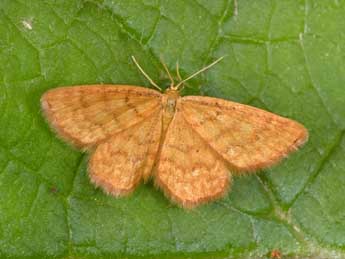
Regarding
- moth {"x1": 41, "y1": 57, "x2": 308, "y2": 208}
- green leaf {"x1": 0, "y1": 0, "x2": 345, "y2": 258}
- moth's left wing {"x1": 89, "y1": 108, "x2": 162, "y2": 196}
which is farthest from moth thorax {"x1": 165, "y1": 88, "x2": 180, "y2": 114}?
moth's left wing {"x1": 89, "y1": 108, "x2": 162, "y2": 196}

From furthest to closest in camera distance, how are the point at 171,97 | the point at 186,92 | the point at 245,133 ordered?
1. the point at 186,92
2. the point at 171,97
3. the point at 245,133

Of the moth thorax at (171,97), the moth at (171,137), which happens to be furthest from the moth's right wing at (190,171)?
the moth thorax at (171,97)

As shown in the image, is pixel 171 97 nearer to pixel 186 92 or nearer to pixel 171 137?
pixel 186 92

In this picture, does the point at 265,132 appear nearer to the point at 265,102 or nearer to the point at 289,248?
the point at 265,102

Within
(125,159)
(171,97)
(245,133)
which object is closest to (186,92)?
(171,97)

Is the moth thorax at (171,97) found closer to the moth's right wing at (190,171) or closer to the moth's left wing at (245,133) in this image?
the moth's left wing at (245,133)

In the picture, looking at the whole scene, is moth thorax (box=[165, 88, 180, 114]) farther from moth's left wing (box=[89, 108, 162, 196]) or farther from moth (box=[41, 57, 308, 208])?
moth's left wing (box=[89, 108, 162, 196])
